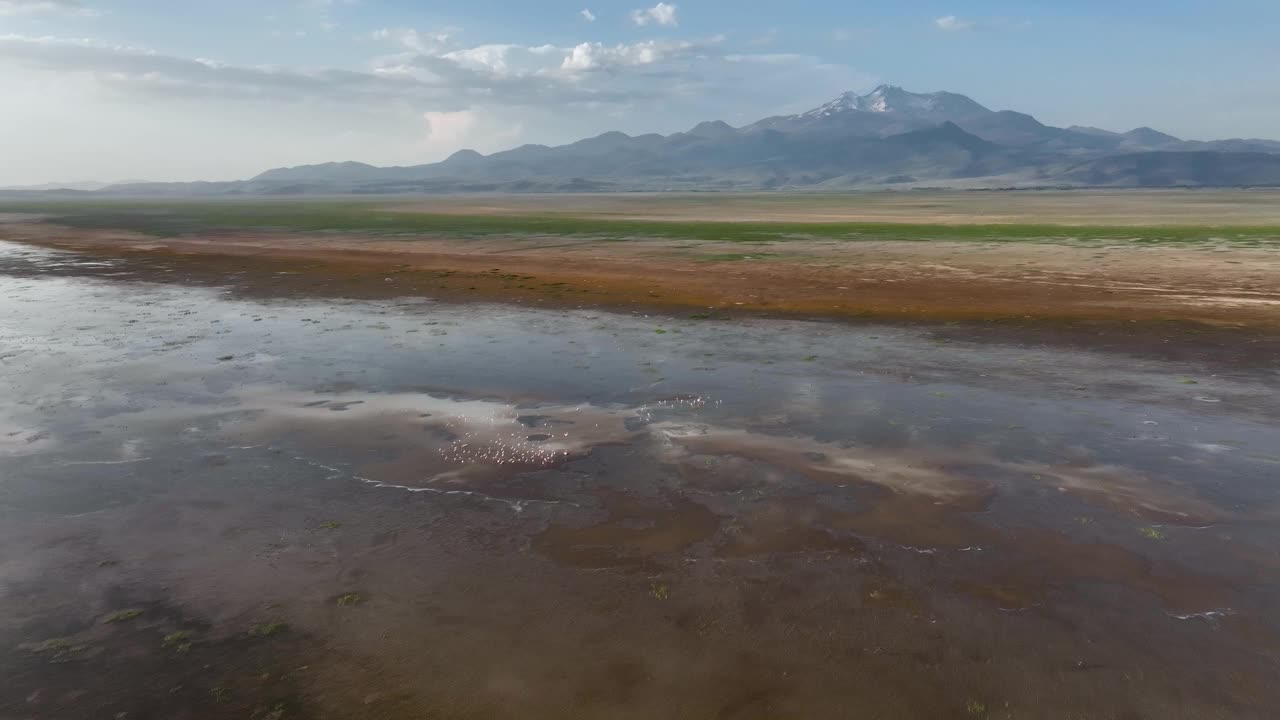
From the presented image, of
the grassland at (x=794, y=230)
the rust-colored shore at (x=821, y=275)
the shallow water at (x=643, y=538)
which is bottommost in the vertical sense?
the shallow water at (x=643, y=538)

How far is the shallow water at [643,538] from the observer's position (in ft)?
20.5

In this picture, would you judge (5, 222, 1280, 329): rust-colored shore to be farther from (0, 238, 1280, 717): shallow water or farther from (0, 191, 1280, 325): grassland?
(0, 238, 1280, 717): shallow water

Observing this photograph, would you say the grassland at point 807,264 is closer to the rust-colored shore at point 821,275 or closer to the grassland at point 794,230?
the rust-colored shore at point 821,275

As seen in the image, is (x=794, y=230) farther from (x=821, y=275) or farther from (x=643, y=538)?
(x=643, y=538)

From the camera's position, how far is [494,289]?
29.5 m

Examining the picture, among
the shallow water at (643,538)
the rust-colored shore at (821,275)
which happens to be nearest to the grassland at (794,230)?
the rust-colored shore at (821,275)

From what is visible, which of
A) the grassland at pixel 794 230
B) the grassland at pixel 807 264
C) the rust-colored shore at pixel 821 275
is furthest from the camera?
the grassland at pixel 794 230

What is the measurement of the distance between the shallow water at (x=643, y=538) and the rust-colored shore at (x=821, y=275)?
329 inches

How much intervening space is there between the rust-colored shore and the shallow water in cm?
836

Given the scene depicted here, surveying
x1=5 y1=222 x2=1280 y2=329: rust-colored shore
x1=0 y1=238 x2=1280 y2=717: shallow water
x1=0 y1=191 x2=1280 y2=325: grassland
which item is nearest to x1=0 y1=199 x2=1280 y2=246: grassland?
x1=0 y1=191 x2=1280 y2=325: grassland

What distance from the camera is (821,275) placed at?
32.0m

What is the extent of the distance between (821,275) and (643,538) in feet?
82.3

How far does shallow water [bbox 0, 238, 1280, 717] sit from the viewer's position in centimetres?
626

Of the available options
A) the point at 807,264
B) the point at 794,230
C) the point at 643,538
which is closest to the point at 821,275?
the point at 807,264
